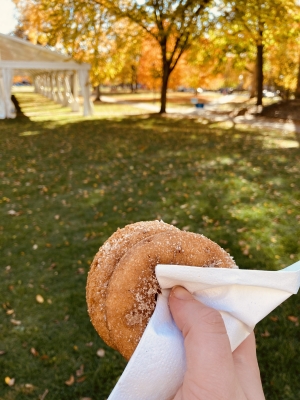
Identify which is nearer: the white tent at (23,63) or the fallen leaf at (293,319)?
the fallen leaf at (293,319)

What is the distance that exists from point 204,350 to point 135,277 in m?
0.47

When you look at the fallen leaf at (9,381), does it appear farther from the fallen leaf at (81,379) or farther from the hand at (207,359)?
the hand at (207,359)

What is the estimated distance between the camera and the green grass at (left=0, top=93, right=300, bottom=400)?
3.57 m

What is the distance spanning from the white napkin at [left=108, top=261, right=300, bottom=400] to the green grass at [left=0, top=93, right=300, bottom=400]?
2.09 meters

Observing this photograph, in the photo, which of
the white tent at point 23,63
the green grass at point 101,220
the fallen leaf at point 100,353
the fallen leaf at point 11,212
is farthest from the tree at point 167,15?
the fallen leaf at point 100,353

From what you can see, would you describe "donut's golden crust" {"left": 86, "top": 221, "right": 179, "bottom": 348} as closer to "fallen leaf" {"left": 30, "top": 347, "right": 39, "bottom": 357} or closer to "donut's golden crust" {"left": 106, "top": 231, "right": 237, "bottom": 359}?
"donut's golden crust" {"left": 106, "top": 231, "right": 237, "bottom": 359}

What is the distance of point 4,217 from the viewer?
7.05m

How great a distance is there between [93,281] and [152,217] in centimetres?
499

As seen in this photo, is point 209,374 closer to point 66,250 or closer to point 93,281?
point 93,281

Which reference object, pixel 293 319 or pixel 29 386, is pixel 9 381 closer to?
pixel 29 386

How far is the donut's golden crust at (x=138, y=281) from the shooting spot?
1671 millimetres

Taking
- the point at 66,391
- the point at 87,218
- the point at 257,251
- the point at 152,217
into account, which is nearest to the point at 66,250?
the point at 87,218

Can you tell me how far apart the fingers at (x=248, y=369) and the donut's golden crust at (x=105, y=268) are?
0.68 meters

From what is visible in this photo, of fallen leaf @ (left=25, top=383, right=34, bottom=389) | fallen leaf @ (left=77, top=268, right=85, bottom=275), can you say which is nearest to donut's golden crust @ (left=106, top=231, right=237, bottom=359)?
fallen leaf @ (left=25, top=383, right=34, bottom=389)
